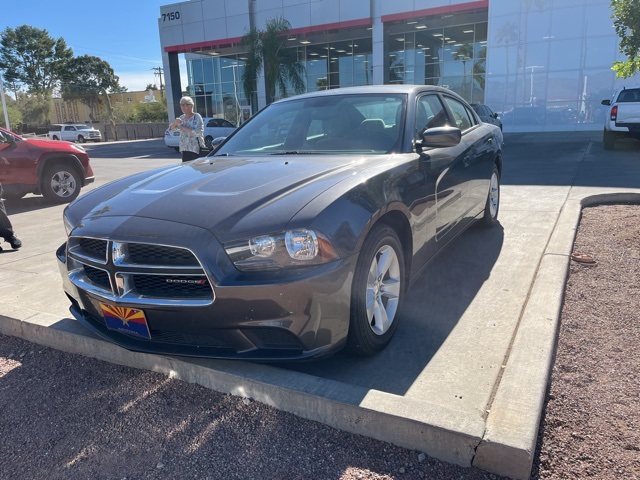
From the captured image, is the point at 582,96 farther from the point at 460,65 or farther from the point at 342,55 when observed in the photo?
the point at 342,55

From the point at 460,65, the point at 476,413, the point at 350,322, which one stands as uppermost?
the point at 460,65

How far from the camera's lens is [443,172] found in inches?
154

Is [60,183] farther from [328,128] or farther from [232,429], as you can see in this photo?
[232,429]

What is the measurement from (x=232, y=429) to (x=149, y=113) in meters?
71.1

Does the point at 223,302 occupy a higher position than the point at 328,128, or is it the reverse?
the point at 328,128

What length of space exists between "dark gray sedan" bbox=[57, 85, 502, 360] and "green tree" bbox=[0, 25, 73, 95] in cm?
8015

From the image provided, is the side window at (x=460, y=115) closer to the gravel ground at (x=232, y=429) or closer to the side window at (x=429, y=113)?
the side window at (x=429, y=113)

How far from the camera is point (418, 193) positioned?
11.3ft

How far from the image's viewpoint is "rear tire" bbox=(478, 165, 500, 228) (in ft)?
18.3

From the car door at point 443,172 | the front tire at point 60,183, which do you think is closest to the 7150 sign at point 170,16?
the front tire at point 60,183

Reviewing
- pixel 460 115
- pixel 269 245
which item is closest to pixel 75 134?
pixel 460 115

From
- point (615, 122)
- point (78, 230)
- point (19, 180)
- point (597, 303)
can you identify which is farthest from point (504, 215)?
point (615, 122)

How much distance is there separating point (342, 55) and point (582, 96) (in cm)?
1491

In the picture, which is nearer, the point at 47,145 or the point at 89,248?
the point at 89,248
